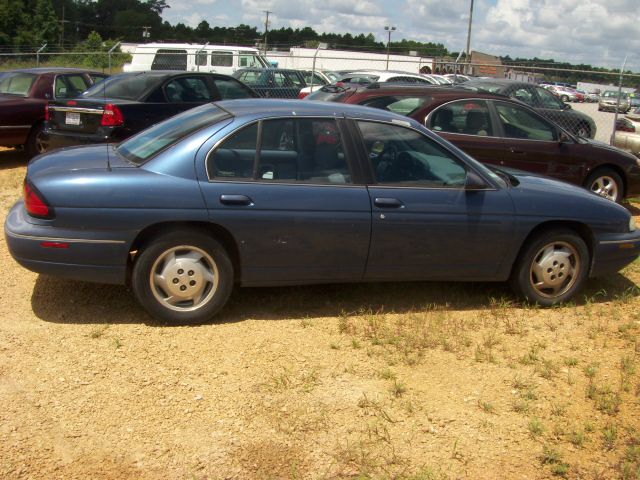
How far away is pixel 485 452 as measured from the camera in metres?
3.76

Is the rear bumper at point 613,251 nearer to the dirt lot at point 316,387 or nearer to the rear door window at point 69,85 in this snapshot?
the dirt lot at point 316,387

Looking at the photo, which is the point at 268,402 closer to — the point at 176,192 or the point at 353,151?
the point at 176,192

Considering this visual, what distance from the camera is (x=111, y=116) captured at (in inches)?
368

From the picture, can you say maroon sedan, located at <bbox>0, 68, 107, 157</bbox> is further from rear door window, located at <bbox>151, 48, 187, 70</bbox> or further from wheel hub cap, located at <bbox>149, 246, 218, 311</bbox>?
rear door window, located at <bbox>151, 48, 187, 70</bbox>

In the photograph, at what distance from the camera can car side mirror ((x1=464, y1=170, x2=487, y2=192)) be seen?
5.42m

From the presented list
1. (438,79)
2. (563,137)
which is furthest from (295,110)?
(438,79)

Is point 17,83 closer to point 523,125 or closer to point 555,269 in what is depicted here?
point 523,125

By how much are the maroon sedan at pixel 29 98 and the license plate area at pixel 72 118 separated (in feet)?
4.30

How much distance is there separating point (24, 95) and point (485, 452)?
10282 mm

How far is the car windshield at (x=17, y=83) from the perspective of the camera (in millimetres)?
11781

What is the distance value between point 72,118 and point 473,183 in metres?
6.26

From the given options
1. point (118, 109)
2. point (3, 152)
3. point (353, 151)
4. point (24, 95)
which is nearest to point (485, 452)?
point (353, 151)

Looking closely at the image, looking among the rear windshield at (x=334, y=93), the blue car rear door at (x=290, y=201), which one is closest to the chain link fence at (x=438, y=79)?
the rear windshield at (x=334, y=93)

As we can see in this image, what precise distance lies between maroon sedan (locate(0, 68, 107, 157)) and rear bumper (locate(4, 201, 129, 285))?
6515 mm
